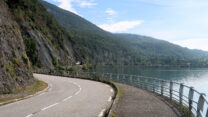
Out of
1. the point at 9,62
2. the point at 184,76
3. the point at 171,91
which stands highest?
the point at 9,62

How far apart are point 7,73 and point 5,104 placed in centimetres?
394

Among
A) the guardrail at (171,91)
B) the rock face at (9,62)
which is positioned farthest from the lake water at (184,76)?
the rock face at (9,62)

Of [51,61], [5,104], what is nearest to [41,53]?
[51,61]

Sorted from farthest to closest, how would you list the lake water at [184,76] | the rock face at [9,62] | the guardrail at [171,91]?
1. the lake water at [184,76]
2. the rock face at [9,62]
3. the guardrail at [171,91]

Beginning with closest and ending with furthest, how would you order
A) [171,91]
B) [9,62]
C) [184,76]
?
[171,91], [9,62], [184,76]

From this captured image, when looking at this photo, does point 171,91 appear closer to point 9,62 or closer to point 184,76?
point 9,62

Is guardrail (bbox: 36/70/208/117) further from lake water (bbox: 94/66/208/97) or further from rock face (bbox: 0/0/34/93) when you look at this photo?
lake water (bbox: 94/66/208/97)

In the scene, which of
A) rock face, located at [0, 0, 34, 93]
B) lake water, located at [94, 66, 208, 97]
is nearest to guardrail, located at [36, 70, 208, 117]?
rock face, located at [0, 0, 34, 93]

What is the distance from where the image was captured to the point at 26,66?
21.8 meters

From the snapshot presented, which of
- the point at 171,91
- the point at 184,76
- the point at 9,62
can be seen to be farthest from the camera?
the point at 184,76

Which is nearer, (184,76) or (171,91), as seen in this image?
(171,91)

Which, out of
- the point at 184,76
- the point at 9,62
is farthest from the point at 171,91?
the point at 184,76

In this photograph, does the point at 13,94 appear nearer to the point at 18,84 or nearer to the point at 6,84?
the point at 6,84

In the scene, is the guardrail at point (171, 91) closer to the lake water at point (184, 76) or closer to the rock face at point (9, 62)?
the rock face at point (9, 62)
